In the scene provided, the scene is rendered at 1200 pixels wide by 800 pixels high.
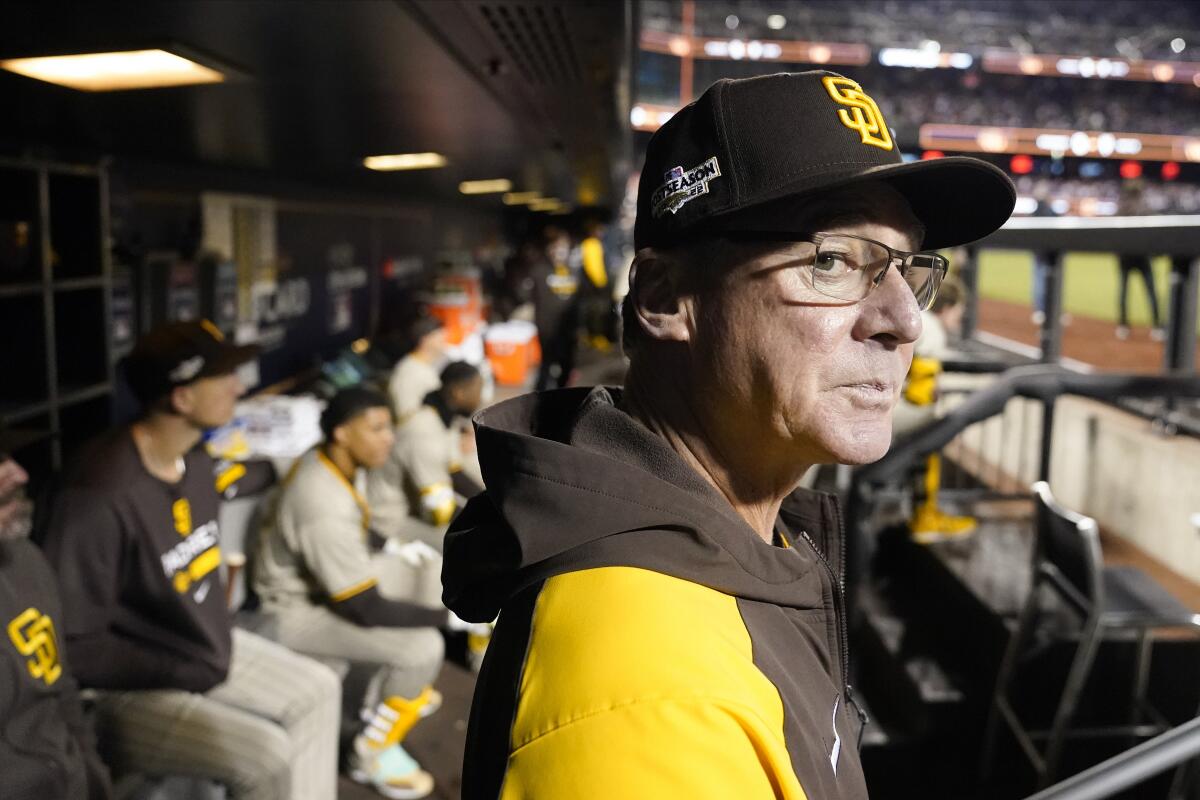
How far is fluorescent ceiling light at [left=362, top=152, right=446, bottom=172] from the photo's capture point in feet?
16.3

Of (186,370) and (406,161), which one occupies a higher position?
(406,161)

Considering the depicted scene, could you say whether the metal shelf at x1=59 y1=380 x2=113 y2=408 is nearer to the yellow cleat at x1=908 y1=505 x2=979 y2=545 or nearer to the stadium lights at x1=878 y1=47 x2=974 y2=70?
the yellow cleat at x1=908 y1=505 x2=979 y2=545

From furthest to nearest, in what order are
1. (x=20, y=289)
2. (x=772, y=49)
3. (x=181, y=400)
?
(x=772, y=49)
(x=20, y=289)
(x=181, y=400)

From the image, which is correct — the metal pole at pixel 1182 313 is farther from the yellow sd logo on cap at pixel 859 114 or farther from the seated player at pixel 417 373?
the yellow sd logo on cap at pixel 859 114

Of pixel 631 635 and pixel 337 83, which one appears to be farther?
pixel 337 83

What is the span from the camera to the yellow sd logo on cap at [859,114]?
3.37 feet

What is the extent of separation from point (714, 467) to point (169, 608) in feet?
6.88

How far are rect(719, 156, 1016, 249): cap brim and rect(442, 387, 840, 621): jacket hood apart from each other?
0.27 meters

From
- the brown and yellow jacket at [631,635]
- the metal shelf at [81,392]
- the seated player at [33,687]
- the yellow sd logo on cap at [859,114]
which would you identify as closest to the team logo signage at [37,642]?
the seated player at [33,687]

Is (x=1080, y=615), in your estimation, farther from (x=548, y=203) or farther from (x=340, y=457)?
(x=548, y=203)

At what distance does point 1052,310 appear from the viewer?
5.71 meters

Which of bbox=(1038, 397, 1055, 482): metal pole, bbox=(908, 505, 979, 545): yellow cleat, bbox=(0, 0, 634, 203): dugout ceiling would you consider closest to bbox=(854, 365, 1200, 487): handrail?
bbox=(1038, 397, 1055, 482): metal pole

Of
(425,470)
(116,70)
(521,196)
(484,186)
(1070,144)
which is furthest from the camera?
(1070,144)

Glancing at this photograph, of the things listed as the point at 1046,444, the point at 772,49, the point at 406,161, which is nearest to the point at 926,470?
the point at 1046,444
